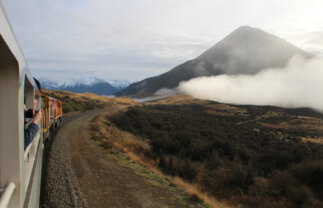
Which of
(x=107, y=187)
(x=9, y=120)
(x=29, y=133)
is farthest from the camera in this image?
(x=107, y=187)

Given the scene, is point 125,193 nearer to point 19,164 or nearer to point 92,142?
point 19,164

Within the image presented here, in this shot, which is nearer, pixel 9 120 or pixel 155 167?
pixel 9 120

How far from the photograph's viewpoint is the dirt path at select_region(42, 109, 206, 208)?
236 inches

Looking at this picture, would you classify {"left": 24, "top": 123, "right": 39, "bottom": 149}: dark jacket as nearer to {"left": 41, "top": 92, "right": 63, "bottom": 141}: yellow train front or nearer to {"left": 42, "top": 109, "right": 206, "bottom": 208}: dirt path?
{"left": 42, "top": 109, "right": 206, "bottom": 208}: dirt path

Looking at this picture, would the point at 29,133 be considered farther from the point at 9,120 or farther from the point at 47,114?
the point at 47,114

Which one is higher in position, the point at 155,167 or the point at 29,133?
the point at 29,133

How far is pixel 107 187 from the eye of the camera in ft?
22.7

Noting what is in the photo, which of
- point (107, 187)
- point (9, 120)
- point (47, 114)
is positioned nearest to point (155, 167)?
point (107, 187)

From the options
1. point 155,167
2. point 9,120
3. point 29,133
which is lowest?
point 155,167

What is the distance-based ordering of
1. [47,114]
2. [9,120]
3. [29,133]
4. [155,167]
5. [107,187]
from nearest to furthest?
[9,120] < [29,133] < [107,187] < [155,167] < [47,114]

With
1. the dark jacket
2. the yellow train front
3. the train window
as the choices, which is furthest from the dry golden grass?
the train window

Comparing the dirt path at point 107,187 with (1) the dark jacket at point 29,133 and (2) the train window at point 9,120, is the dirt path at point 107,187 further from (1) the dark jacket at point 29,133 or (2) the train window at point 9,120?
(2) the train window at point 9,120

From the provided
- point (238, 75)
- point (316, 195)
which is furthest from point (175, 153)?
point (238, 75)

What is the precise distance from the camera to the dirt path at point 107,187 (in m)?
5.98
